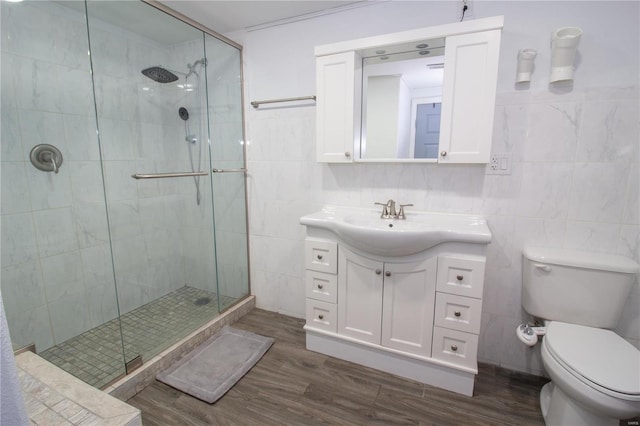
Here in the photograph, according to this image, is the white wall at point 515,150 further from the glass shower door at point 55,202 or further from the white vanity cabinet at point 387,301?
the glass shower door at point 55,202

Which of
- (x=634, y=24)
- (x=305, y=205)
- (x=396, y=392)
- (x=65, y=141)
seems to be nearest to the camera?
(x=634, y=24)

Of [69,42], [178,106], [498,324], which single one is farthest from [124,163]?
[498,324]

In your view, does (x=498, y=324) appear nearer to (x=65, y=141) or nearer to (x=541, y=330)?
(x=541, y=330)

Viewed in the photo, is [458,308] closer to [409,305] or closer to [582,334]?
[409,305]

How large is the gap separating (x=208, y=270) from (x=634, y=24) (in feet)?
9.56

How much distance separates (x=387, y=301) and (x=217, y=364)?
111 centimetres

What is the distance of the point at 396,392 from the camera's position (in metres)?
1.63

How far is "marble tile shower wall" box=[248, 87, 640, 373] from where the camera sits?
1.48 meters

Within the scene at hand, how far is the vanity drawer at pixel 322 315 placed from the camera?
1.86 meters

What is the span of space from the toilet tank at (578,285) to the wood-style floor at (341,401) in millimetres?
479

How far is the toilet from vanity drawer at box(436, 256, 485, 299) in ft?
1.11

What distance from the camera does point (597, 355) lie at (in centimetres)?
126

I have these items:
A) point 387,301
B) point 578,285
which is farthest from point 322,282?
point 578,285

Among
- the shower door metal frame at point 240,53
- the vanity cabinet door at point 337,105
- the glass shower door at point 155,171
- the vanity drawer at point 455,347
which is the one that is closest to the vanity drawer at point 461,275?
the vanity drawer at point 455,347
